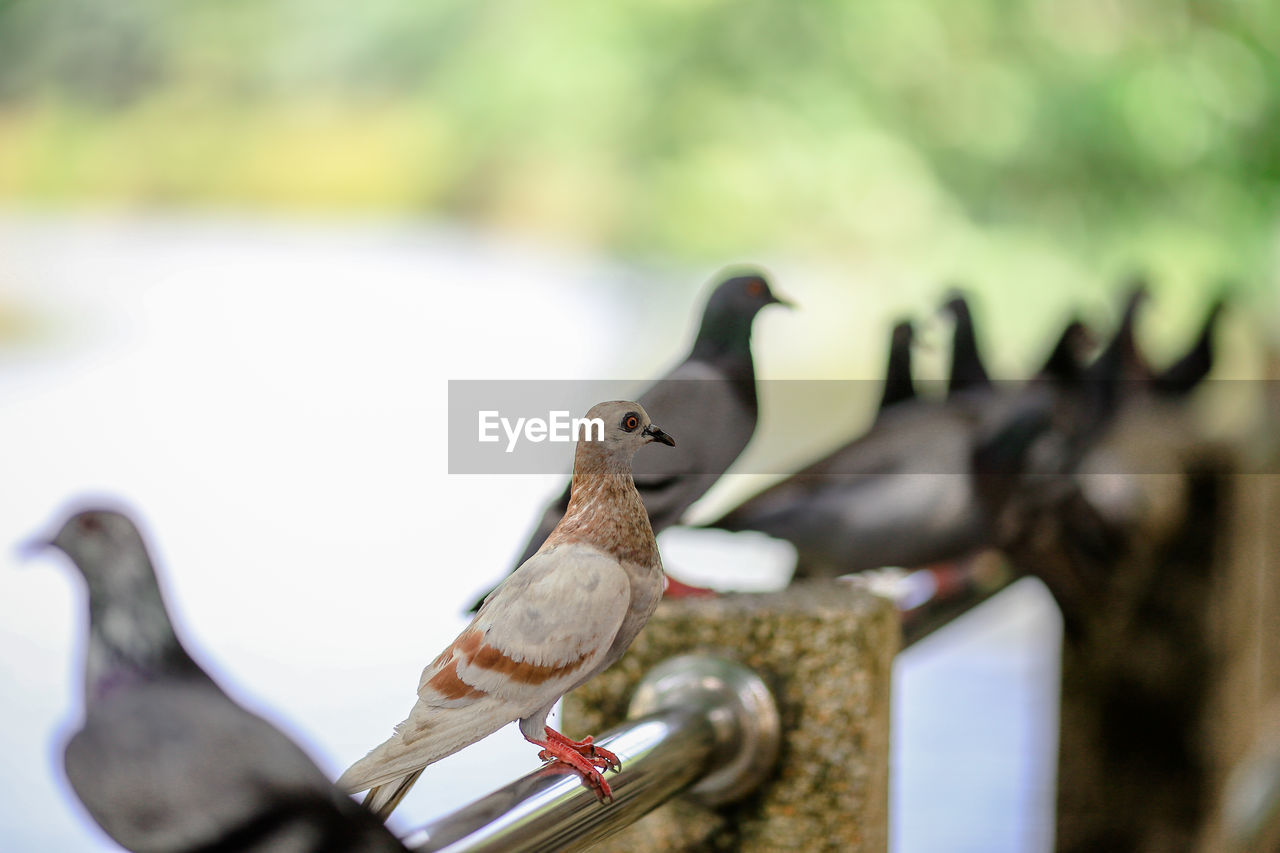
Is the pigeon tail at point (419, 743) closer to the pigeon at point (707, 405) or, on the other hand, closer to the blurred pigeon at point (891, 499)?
the pigeon at point (707, 405)

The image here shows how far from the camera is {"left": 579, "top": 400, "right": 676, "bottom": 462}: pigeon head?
0.25m

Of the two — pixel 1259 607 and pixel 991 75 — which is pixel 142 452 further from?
pixel 991 75

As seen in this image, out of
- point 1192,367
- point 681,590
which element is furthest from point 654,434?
point 1192,367

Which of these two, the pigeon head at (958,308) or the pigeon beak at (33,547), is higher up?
the pigeon head at (958,308)

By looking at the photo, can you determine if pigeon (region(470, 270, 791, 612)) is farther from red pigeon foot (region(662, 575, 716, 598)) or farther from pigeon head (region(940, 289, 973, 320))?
pigeon head (region(940, 289, 973, 320))

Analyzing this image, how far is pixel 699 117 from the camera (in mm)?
4219

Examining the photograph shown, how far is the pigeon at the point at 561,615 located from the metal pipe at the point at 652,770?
0.14 ft

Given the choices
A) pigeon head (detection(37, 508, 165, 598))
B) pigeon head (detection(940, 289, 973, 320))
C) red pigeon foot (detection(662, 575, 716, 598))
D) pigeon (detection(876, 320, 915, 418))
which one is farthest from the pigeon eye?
pigeon head (detection(940, 289, 973, 320))

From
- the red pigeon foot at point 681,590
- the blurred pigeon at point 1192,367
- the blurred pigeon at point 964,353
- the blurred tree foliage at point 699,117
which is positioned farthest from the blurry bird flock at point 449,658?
the blurred tree foliage at point 699,117

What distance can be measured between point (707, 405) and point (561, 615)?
0.31 feet

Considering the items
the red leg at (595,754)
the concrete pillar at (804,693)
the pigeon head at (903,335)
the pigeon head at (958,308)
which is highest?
the pigeon head at (958,308)

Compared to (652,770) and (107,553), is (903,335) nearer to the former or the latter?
(652,770)

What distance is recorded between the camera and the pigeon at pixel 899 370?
563 millimetres

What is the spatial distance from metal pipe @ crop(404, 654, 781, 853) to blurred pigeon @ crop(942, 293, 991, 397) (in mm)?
250
